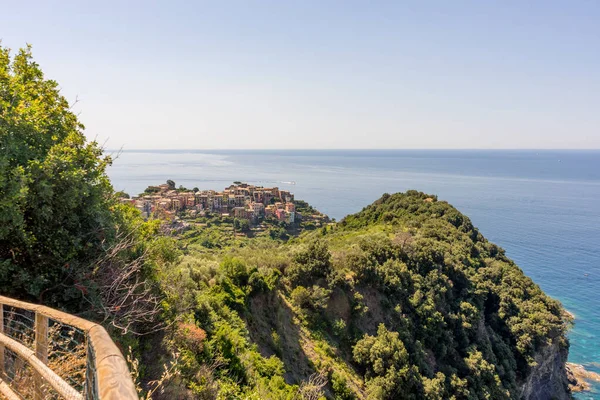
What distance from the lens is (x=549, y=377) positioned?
29094 mm

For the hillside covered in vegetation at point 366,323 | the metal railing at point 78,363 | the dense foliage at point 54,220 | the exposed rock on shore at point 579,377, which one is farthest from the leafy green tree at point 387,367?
the exposed rock on shore at point 579,377

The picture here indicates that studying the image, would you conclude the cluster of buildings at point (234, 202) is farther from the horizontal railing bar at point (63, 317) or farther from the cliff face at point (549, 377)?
the horizontal railing bar at point (63, 317)

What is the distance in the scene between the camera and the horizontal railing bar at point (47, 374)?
231 centimetres

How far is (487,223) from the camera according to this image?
7831cm

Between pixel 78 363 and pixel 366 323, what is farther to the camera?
pixel 366 323

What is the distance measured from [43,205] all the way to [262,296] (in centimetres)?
Answer: 1220

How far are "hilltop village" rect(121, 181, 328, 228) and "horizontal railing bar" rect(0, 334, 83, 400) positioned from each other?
6278 cm

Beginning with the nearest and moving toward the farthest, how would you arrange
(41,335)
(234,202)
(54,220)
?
(41,335) → (54,220) → (234,202)

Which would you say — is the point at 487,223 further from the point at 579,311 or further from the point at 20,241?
the point at 20,241

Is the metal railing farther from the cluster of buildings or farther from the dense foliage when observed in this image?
the cluster of buildings

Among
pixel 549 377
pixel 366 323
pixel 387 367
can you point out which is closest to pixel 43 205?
pixel 387 367

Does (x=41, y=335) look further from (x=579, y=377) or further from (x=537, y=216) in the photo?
(x=537, y=216)

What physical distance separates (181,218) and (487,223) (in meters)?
66.3

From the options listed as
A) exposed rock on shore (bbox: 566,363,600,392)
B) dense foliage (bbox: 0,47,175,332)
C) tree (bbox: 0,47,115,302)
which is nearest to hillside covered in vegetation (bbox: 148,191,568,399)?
dense foliage (bbox: 0,47,175,332)
